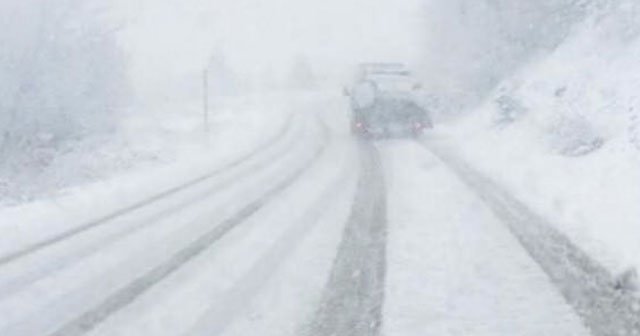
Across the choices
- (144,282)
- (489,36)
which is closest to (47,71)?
(489,36)

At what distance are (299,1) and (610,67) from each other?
486 ft

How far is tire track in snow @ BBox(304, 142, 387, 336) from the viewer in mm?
5820

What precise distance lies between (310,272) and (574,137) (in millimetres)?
9231

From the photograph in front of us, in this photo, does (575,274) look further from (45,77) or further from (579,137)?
(45,77)

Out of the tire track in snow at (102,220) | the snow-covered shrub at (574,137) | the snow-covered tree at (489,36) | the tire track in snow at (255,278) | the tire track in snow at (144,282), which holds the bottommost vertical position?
the tire track in snow at (102,220)

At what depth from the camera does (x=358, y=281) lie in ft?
23.0

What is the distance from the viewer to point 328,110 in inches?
1620

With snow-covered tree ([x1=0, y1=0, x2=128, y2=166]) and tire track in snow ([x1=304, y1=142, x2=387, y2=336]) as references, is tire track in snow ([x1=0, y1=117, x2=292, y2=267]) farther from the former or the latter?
snow-covered tree ([x1=0, y1=0, x2=128, y2=166])

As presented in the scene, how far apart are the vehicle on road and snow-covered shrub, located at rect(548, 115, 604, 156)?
6.55 meters

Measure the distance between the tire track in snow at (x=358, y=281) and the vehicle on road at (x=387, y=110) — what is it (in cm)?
1165

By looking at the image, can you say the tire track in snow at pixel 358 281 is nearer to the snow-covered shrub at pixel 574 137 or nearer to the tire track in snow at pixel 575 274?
the tire track in snow at pixel 575 274

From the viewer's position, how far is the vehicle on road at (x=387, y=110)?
2283cm

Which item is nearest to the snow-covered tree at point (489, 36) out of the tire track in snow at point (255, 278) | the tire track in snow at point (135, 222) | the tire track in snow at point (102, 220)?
the tire track in snow at point (135, 222)

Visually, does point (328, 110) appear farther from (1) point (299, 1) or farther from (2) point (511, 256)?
(1) point (299, 1)
